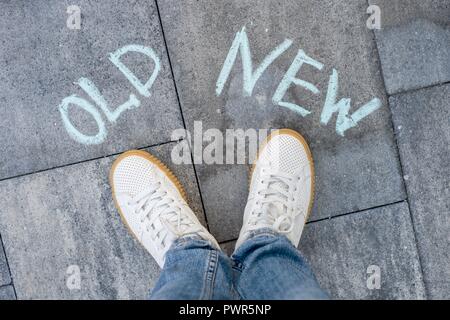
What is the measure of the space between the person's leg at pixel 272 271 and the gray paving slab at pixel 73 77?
756 mm

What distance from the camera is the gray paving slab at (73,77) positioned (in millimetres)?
2314

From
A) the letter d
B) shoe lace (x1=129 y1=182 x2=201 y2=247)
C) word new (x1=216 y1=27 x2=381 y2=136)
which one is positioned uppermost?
the letter d

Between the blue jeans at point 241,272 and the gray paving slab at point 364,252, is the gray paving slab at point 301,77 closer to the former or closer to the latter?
the gray paving slab at point 364,252

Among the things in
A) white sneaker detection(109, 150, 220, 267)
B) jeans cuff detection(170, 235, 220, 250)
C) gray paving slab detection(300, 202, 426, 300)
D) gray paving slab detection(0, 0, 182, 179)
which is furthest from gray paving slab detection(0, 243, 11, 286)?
gray paving slab detection(300, 202, 426, 300)


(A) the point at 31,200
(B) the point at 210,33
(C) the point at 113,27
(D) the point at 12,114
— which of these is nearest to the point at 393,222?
(B) the point at 210,33

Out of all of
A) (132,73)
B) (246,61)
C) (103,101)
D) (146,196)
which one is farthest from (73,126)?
(246,61)

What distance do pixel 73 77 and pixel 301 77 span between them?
3.91 feet

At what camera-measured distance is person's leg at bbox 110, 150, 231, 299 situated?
2.04 metres

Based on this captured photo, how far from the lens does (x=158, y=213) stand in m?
2.28

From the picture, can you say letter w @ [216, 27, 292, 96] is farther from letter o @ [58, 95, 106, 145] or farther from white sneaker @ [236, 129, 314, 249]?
letter o @ [58, 95, 106, 145]

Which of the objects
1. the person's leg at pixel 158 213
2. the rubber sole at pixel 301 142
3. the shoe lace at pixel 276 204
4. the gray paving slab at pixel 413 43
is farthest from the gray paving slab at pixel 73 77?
the gray paving slab at pixel 413 43

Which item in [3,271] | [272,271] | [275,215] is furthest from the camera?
[3,271]

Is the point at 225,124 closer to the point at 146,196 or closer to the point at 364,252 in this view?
the point at 146,196

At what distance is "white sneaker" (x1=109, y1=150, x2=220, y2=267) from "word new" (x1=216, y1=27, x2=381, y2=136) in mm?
524
